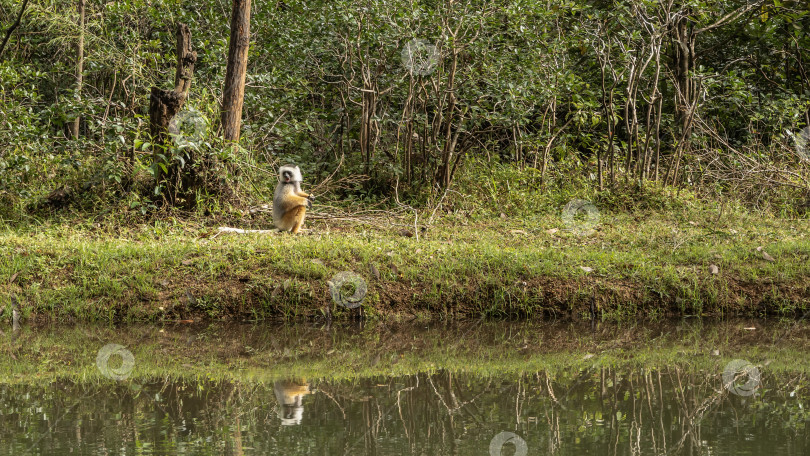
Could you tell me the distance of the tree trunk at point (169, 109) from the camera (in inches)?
344

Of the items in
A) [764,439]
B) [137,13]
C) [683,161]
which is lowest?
[764,439]

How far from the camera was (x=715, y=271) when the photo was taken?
7258mm

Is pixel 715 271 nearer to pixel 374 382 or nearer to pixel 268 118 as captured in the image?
pixel 374 382

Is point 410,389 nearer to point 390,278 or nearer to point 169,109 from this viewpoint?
point 390,278

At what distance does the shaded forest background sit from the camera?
365 inches

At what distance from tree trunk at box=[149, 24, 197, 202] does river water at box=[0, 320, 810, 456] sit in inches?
102

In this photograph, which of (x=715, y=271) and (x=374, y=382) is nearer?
(x=374, y=382)

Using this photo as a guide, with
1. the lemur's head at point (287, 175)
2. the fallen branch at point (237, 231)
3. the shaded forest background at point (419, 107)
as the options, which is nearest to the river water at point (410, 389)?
the fallen branch at point (237, 231)

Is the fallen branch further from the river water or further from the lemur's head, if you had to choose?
the river water

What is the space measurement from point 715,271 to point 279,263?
152 inches

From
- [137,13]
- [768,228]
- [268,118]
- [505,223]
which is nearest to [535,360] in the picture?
[505,223]

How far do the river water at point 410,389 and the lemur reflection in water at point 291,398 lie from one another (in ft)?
0.06

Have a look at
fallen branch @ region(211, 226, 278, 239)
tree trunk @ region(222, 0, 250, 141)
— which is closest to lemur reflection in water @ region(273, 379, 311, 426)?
fallen branch @ region(211, 226, 278, 239)

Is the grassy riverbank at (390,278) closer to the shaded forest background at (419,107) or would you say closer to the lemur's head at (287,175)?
the lemur's head at (287,175)
